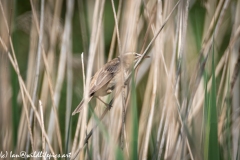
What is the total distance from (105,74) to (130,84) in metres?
0.24

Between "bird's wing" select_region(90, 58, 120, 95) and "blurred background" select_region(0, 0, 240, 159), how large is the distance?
42mm

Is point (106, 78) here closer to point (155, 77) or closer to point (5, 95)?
point (155, 77)

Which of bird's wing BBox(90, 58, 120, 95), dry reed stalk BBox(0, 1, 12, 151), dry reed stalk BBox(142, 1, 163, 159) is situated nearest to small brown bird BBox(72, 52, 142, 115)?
bird's wing BBox(90, 58, 120, 95)

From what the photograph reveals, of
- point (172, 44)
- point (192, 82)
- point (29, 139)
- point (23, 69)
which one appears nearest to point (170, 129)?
point (192, 82)

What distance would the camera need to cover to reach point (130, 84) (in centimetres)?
237

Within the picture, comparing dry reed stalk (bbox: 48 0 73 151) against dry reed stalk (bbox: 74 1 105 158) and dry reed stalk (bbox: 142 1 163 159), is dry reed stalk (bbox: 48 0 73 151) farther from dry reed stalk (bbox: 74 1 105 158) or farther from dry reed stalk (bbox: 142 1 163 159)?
dry reed stalk (bbox: 142 1 163 159)

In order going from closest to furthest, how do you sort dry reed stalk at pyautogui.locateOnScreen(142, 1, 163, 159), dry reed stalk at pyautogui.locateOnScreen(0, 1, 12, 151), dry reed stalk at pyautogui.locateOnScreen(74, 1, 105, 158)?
1. dry reed stalk at pyautogui.locateOnScreen(74, 1, 105, 158)
2. dry reed stalk at pyautogui.locateOnScreen(142, 1, 163, 159)
3. dry reed stalk at pyautogui.locateOnScreen(0, 1, 12, 151)

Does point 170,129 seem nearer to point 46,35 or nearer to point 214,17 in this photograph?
point 214,17

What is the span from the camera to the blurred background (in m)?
2.22

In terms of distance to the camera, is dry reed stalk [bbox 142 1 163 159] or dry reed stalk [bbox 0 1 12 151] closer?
dry reed stalk [bbox 142 1 163 159]

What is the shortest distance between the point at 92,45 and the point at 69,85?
0.36 m

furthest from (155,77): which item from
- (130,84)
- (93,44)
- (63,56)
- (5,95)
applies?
(5,95)

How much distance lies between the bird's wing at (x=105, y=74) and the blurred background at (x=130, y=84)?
0.04m

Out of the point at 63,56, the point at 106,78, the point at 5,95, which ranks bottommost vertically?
the point at 5,95
